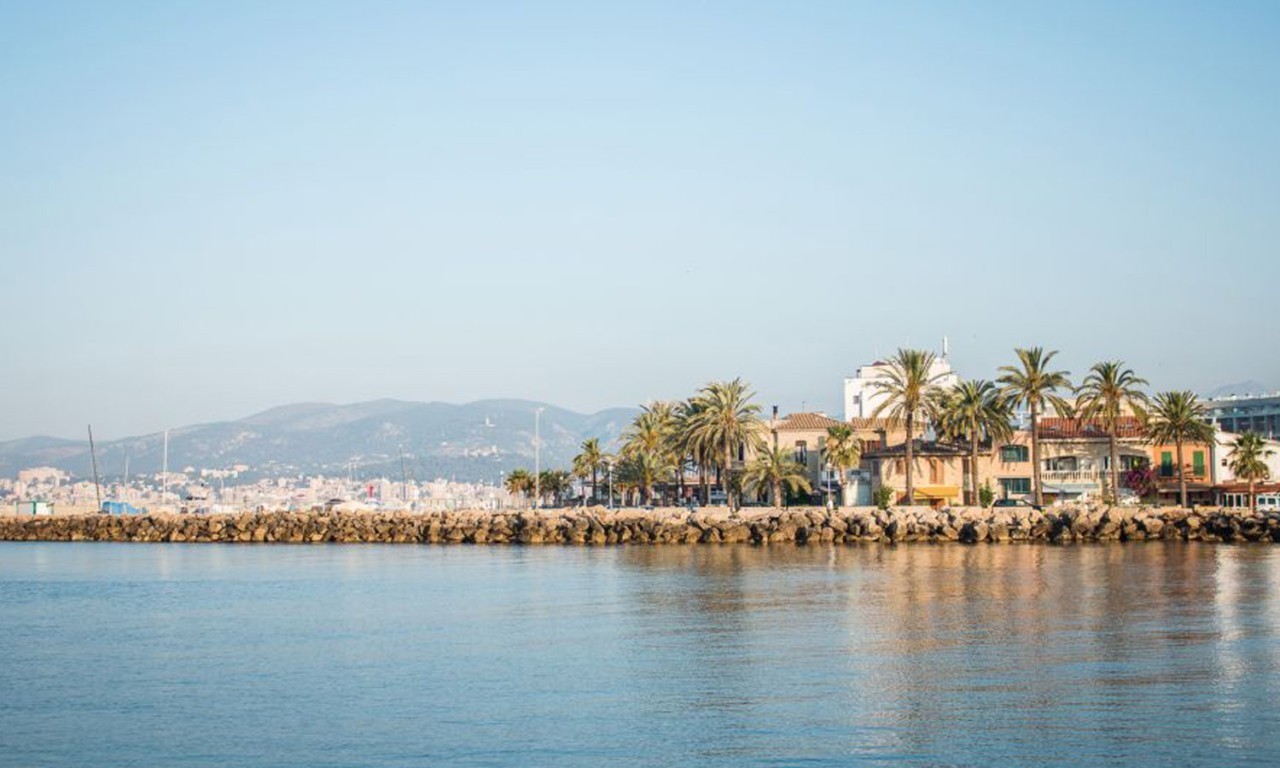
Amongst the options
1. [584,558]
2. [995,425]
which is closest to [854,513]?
[995,425]

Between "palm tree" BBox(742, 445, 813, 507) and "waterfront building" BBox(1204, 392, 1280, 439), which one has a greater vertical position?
"waterfront building" BBox(1204, 392, 1280, 439)

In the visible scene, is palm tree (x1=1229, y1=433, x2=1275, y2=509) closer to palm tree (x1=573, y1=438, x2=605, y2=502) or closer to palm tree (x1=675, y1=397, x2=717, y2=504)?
palm tree (x1=675, y1=397, x2=717, y2=504)

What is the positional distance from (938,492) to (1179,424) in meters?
15.8

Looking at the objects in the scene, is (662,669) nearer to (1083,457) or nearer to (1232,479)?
(1083,457)

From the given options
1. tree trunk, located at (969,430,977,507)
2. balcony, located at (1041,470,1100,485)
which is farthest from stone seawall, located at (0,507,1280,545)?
balcony, located at (1041,470,1100,485)

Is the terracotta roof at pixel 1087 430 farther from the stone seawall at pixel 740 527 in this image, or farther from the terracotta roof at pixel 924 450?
the stone seawall at pixel 740 527

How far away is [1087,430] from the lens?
9138cm

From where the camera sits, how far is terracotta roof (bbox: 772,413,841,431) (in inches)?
3925

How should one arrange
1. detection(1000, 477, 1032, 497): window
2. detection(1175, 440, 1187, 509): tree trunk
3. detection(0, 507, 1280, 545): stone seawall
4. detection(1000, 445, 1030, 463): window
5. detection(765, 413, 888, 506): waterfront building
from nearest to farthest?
detection(0, 507, 1280, 545): stone seawall, detection(1175, 440, 1187, 509): tree trunk, detection(1000, 477, 1032, 497): window, detection(1000, 445, 1030, 463): window, detection(765, 413, 888, 506): waterfront building

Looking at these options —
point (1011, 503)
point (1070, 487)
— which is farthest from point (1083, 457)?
point (1011, 503)

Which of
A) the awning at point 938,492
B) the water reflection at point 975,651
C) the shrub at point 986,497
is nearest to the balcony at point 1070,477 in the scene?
the shrub at point 986,497

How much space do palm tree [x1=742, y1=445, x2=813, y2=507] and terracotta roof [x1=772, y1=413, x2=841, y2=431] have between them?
687cm

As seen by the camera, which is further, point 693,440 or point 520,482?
point 520,482

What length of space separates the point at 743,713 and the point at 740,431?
2644 inches
